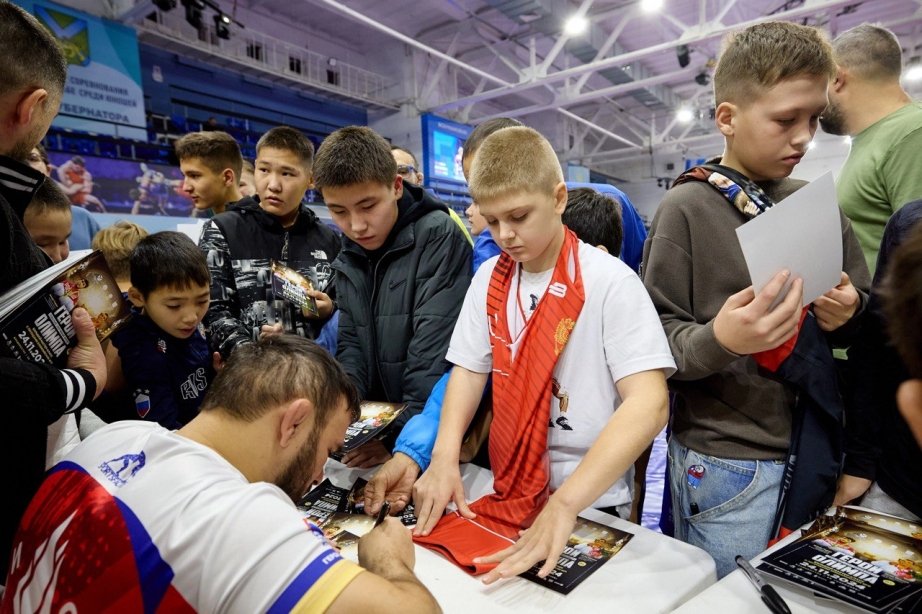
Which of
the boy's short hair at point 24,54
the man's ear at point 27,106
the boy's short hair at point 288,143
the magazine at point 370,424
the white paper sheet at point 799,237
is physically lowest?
the magazine at point 370,424

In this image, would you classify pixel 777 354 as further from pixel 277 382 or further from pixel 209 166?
pixel 209 166

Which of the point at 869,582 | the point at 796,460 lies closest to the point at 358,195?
the point at 796,460

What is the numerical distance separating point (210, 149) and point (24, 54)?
161cm

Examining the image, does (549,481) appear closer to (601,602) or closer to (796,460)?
(601,602)

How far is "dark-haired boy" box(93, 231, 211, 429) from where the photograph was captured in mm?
1806

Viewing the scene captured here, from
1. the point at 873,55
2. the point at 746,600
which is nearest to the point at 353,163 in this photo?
the point at 746,600

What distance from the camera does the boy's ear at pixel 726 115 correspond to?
3.74ft

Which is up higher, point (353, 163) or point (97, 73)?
point (97, 73)

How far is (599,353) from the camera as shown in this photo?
1.11 metres

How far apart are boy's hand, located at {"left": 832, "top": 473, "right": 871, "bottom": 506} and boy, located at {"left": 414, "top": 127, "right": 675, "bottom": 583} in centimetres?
41

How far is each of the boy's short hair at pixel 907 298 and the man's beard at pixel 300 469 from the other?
0.85m

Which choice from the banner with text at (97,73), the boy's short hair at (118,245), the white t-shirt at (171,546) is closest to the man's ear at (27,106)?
the white t-shirt at (171,546)

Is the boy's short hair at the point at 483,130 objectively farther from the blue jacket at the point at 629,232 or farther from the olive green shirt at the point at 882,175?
the olive green shirt at the point at 882,175

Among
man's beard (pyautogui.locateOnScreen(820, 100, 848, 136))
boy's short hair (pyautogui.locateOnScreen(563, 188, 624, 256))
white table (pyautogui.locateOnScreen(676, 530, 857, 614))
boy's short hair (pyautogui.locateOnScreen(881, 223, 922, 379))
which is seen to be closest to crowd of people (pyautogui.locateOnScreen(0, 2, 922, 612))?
boy's short hair (pyautogui.locateOnScreen(881, 223, 922, 379))
